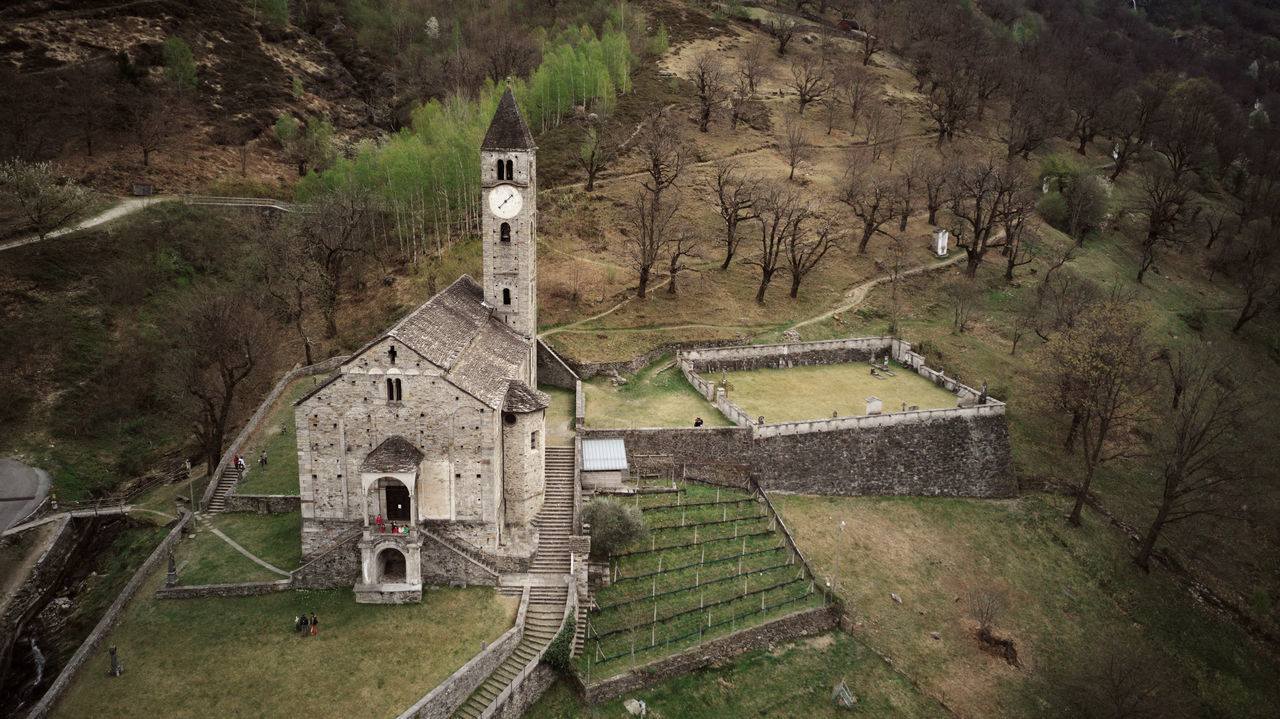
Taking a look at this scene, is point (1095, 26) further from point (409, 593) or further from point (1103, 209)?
point (409, 593)

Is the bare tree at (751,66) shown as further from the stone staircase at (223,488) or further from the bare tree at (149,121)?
the stone staircase at (223,488)

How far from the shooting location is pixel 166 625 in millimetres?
34125

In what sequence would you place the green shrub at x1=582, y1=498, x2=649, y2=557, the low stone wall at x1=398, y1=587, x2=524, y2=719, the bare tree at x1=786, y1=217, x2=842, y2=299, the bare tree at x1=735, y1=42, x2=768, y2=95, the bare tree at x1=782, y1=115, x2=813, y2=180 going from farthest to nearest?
the bare tree at x1=735, y1=42, x2=768, y2=95 < the bare tree at x1=782, y1=115, x2=813, y2=180 < the bare tree at x1=786, y1=217, x2=842, y2=299 < the green shrub at x1=582, y1=498, x2=649, y2=557 < the low stone wall at x1=398, y1=587, x2=524, y2=719

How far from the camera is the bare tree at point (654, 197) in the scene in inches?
2689

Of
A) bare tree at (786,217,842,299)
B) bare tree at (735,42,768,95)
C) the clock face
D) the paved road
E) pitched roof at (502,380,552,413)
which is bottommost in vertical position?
the paved road

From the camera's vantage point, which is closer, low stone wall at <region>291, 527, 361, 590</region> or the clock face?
low stone wall at <region>291, 527, 361, 590</region>

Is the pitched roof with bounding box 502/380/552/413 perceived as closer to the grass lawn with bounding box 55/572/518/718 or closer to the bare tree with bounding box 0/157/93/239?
the grass lawn with bounding box 55/572/518/718

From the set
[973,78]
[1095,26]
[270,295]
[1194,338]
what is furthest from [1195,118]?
[270,295]

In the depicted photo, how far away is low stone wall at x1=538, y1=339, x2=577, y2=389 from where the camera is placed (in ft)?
181

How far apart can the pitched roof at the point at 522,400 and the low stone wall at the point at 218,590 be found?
12.8 meters

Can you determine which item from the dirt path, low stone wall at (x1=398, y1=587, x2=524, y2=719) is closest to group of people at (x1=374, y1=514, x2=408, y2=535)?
low stone wall at (x1=398, y1=587, x2=524, y2=719)

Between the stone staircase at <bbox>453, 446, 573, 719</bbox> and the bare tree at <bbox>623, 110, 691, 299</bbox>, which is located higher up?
the bare tree at <bbox>623, 110, 691, 299</bbox>

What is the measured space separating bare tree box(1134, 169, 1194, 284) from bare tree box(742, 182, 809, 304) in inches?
1381

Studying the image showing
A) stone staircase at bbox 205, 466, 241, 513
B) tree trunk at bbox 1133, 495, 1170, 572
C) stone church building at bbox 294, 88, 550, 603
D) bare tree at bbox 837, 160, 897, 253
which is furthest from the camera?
bare tree at bbox 837, 160, 897, 253
